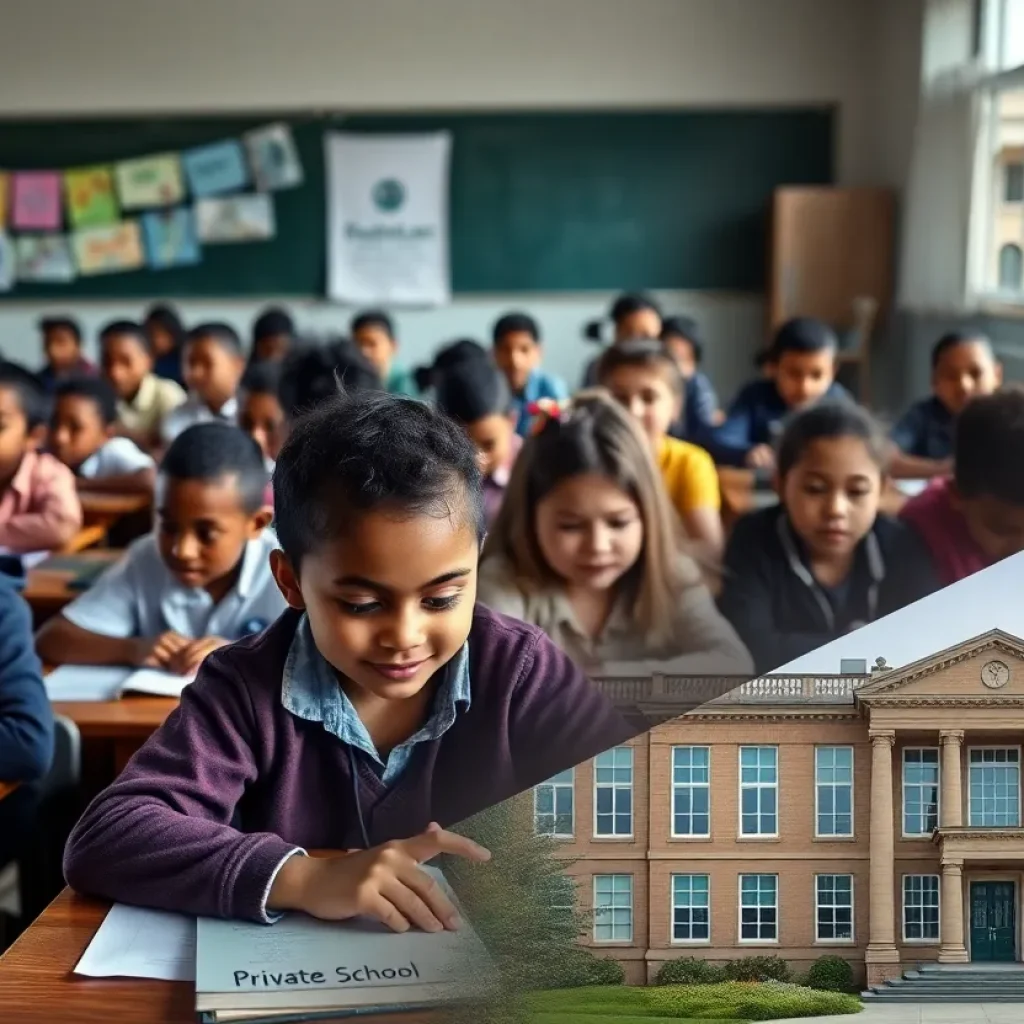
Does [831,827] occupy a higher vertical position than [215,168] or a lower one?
lower

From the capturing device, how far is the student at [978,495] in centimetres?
214

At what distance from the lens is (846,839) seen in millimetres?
778

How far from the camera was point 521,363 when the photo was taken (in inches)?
224

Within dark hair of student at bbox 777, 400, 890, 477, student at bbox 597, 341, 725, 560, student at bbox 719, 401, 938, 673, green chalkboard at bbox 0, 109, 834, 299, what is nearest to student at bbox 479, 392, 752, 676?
student at bbox 719, 401, 938, 673

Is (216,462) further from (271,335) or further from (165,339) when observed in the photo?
(165,339)

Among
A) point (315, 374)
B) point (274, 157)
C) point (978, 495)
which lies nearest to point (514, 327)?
point (315, 374)

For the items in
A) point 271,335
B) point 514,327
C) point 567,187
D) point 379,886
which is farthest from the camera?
point 567,187

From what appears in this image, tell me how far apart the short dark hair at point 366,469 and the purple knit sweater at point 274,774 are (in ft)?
0.39

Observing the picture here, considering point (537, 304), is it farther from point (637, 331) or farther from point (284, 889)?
point (284, 889)

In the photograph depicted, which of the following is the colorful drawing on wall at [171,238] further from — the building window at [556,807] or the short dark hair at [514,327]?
the building window at [556,807]

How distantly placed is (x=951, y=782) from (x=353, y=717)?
540 mm

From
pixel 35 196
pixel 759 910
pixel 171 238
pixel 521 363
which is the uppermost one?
pixel 35 196

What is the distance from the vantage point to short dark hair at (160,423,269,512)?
2361 mm

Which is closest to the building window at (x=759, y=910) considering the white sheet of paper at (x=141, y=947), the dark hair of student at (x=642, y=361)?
the white sheet of paper at (x=141, y=947)
